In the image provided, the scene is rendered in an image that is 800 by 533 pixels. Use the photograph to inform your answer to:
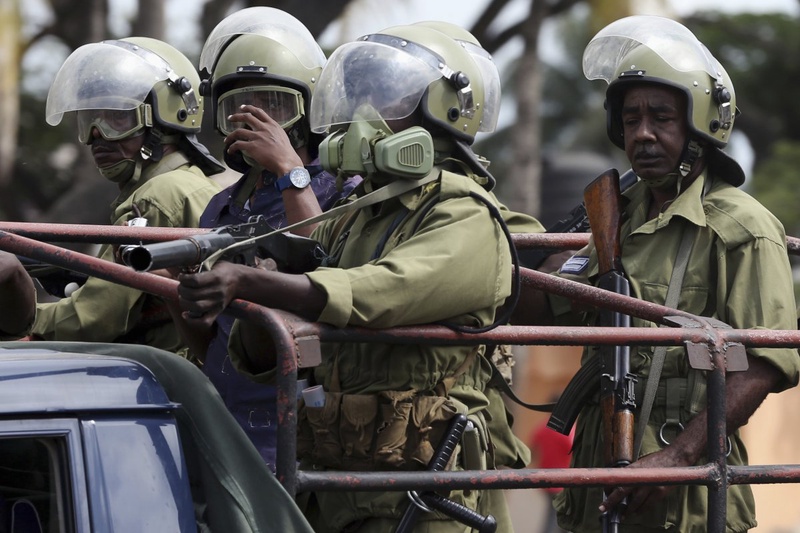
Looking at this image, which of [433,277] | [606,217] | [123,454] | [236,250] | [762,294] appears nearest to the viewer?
[123,454]

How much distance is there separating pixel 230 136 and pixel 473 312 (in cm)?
114

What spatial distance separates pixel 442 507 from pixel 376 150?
79 centimetres

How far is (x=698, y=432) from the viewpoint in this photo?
11.2 ft

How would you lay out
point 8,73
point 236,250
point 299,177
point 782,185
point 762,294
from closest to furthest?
point 236,250 < point 762,294 < point 299,177 < point 8,73 < point 782,185

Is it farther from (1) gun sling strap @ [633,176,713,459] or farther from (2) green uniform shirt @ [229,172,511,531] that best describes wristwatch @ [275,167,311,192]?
(1) gun sling strap @ [633,176,713,459]

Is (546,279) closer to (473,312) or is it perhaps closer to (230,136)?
(473,312)

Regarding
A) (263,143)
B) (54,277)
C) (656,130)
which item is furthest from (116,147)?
(656,130)

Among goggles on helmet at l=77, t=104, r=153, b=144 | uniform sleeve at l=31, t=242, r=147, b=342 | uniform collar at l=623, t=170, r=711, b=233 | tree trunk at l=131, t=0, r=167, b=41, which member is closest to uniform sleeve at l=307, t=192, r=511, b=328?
uniform collar at l=623, t=170, r=711, b=233

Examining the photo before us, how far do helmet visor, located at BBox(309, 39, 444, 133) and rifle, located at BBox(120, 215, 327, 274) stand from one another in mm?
337

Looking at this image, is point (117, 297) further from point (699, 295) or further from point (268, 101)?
point (699, 295)

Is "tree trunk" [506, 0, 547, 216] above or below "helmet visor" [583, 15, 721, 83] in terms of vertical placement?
above

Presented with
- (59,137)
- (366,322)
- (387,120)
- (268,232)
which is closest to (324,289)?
(366,322)

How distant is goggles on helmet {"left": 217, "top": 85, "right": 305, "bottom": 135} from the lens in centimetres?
418

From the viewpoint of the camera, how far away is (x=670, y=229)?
389cm
